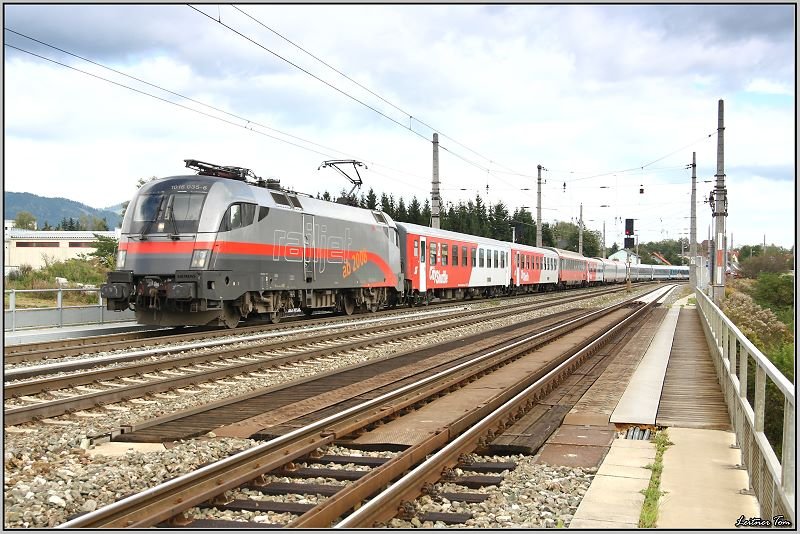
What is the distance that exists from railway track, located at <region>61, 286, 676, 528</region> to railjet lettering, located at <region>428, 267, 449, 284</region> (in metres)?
17.6

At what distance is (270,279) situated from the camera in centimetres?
1839

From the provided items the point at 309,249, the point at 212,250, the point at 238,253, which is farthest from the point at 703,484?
the point at 309,249

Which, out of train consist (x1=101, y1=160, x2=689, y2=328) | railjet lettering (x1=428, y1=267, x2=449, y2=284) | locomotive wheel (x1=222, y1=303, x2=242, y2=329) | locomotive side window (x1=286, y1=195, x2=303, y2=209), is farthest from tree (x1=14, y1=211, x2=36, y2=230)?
locomotive wheel (x1=222, y1=303, x2=242, y2=329)

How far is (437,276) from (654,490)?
85.8 feet

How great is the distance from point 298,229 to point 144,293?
4.66 metres

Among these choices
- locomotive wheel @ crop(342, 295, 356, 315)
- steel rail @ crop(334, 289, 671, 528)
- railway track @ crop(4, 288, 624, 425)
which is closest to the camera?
steel rail @ crop(334, 289, 671, 528)

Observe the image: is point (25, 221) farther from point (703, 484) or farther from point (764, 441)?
point (764, 441)

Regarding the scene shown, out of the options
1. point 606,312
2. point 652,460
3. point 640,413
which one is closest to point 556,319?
point 606,312

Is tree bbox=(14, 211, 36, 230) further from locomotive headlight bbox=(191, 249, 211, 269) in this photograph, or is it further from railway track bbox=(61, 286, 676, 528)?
railway track bbox=(61, 286, 676, 528)

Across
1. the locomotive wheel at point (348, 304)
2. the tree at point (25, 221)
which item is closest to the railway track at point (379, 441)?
the locomotive wheel at point (348, 304)

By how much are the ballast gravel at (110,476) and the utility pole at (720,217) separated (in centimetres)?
1826

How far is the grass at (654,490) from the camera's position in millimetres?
5035

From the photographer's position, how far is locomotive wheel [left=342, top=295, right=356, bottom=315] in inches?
960

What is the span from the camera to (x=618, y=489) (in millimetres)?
5871
